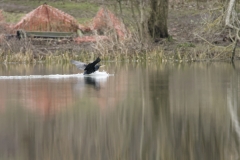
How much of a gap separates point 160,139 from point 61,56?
19.0 m

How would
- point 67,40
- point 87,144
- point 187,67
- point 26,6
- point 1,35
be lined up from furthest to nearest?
point 26,6
point 67,40
point 1,35
point 187,67
point 87,144

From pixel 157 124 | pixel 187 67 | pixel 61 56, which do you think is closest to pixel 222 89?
pixel 157 124

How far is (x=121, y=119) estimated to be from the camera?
9.81m

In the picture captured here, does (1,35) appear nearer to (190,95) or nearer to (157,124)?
(190,95)

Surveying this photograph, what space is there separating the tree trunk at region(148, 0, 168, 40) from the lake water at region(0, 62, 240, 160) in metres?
12.3

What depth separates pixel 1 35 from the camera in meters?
28.2

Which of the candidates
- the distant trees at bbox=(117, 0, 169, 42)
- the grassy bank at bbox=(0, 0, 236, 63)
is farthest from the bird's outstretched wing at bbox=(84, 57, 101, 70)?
the distant trees at bbox=(117, 0, 169, 42)

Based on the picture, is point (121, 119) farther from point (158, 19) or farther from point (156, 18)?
point (158, 19)

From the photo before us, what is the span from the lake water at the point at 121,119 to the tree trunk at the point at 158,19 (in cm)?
1234

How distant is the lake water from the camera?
24.7 feet

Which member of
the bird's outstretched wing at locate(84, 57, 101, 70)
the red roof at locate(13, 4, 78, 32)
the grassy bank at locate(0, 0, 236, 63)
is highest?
the red roof at locate(13, 4, 78, 32)

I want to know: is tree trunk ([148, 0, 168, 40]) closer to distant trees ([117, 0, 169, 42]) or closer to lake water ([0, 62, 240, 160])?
distant trees ([117, 0, 169, 42])

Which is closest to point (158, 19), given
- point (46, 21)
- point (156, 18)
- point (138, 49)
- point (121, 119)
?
point (156, 18)

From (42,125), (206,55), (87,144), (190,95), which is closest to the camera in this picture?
(87,144)
